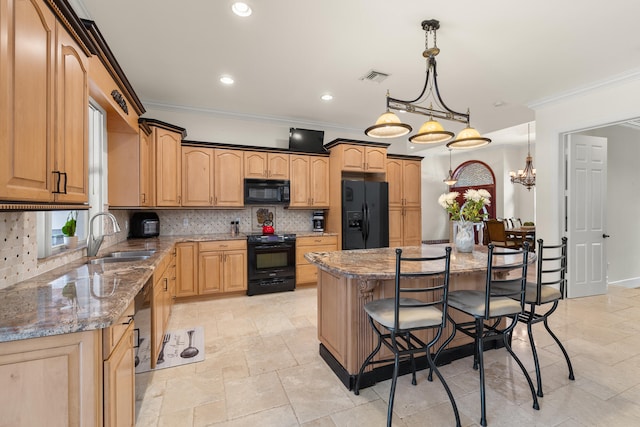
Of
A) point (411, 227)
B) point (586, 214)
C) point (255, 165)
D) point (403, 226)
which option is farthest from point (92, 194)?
point (586, 214)

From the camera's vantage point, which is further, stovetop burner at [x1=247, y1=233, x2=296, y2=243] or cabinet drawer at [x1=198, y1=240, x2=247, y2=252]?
stovetop burner at [x1=247, y1=233, x2=296, y2=243]

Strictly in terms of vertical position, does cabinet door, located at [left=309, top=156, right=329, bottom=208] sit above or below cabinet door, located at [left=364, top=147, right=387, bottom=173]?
below

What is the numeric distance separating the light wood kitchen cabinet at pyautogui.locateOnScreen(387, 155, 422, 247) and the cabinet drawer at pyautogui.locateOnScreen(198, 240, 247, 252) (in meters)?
2.60

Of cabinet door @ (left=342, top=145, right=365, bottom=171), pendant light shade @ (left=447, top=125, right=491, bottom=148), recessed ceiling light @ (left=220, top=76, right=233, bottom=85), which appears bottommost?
pendant light shade @ (left=447, top=125, right=491, bottom=148)

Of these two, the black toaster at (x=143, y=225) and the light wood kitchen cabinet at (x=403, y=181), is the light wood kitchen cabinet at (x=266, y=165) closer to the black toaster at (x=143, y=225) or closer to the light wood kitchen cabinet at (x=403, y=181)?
the black toaster at (x=143, y=225)

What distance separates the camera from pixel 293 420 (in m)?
1.82

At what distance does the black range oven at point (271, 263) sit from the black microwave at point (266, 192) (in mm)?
557

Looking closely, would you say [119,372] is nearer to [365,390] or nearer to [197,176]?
[365,390]

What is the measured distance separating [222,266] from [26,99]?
3206mm

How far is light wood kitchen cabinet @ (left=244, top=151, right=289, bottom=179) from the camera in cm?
460

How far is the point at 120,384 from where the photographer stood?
1.32 m

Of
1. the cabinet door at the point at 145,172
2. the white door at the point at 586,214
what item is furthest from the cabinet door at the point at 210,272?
the white door at the point at 586,214

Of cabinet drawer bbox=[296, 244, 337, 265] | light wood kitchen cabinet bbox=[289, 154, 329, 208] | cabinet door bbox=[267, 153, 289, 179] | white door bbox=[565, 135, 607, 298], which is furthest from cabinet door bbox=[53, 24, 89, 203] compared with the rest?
white door bbox=[565, 135, 607, 298]

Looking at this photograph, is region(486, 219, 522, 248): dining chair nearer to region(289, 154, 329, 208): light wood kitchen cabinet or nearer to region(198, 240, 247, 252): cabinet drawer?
region(289, 154, 329, 208): light wood kitchen cabinet
